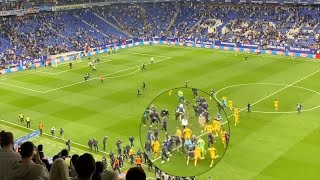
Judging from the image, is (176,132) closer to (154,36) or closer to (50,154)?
(50,154)

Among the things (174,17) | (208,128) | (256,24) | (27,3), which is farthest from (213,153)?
(174,17)

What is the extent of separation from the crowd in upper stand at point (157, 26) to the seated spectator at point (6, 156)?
5882cm

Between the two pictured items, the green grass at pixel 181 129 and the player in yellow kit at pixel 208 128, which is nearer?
the green grass at pixel 181 129

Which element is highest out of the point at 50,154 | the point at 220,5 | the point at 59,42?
the point at 220,5

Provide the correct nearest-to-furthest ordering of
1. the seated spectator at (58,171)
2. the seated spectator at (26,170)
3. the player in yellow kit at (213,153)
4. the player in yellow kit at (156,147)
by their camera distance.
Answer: the seated spectator at (58,171) < the seated spectator at (26,170) < the player in yellow kit at (156,147) < the player in yellow kit at (213,153)

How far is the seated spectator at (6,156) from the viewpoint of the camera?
870 cm

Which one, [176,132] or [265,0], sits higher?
[265,0]

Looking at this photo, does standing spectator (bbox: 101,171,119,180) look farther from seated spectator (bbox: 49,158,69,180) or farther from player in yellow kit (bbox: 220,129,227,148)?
player in yellow kit (bbox: 220,129,227,148)

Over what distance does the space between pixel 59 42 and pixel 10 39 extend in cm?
869

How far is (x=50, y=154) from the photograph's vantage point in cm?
3353

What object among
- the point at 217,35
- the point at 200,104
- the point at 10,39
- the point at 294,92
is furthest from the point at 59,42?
the point at 200,104

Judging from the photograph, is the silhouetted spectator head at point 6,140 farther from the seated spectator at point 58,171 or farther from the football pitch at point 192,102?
the football pitch at point 192,102

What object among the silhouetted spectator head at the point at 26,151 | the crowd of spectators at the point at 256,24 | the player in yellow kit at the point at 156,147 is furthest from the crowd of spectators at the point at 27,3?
the silhouetted spectator head at the point at 26,151

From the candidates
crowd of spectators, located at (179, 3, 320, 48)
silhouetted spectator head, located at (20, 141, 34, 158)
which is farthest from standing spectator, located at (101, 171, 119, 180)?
crowd of spectators, located at (179, 3, 320, 48)
